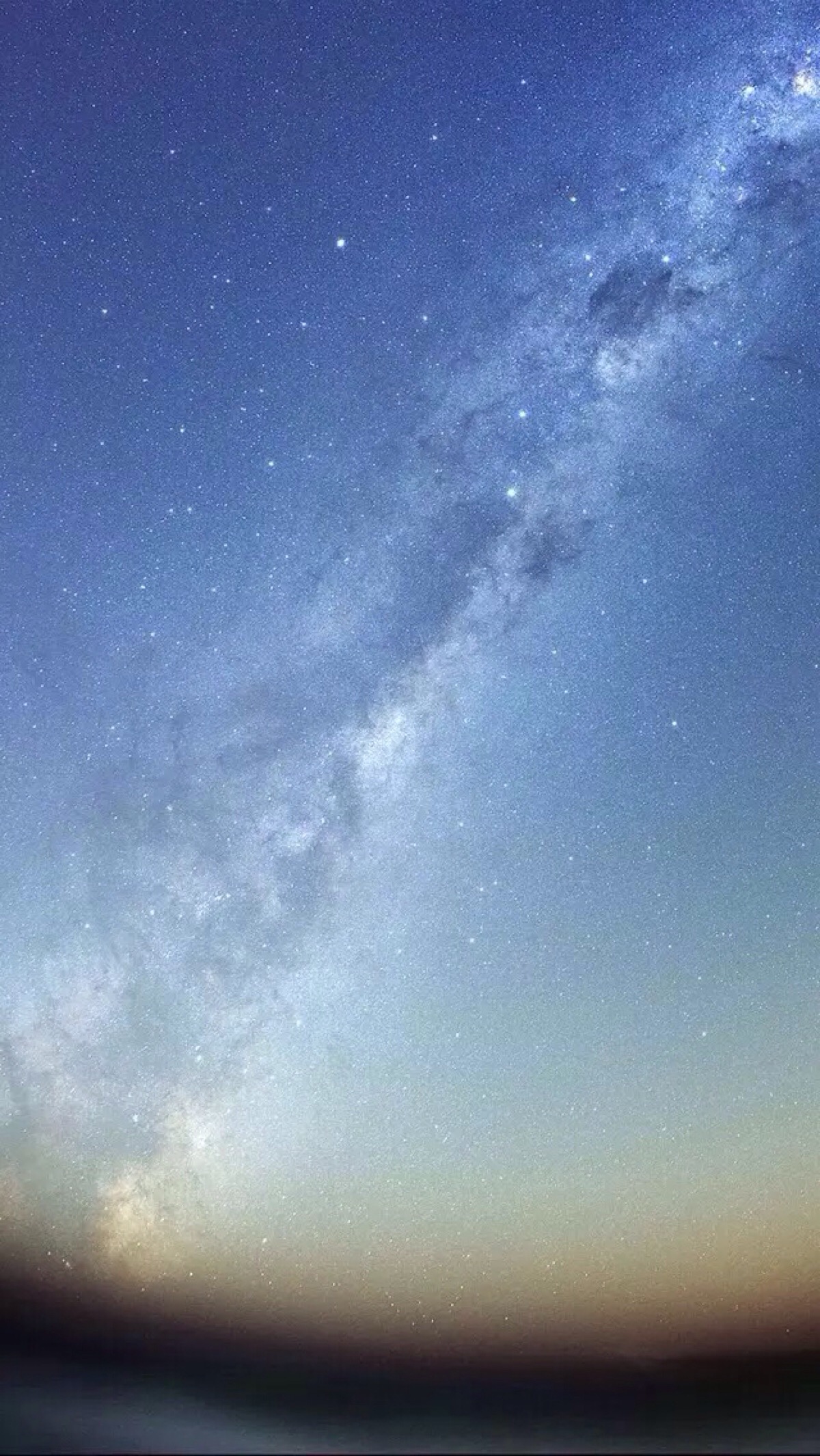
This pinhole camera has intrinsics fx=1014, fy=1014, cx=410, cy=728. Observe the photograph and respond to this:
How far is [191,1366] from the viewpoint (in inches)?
656

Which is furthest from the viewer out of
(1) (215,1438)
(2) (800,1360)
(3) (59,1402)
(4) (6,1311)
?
(4) (6,1311)

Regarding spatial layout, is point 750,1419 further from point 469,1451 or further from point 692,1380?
point 469,1451

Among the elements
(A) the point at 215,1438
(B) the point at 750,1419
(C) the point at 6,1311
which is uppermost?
(C) the point at 6,1311

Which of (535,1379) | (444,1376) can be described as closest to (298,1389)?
(444,1376)

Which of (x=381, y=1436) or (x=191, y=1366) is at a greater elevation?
(x=191, y=1366)

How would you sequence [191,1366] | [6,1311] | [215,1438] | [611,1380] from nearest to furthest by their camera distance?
[215,1438] < [611,1380] < [191,1366] < [6,1311]

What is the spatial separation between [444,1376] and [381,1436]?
210 inches

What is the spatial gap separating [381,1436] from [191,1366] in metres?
8.16

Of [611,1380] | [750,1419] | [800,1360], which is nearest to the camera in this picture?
[750,1419]

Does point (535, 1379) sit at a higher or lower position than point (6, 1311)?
lower

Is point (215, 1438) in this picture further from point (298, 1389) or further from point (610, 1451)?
point (298, 1389)

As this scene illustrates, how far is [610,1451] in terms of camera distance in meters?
8.51

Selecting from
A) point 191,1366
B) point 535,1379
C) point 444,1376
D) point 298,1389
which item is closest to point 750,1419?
point 535,1379

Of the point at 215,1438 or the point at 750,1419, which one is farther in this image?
the point at 750,1419
